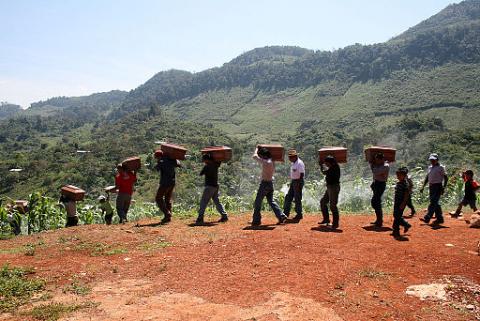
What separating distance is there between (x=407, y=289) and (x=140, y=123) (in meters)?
88.5

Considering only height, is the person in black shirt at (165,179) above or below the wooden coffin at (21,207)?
above

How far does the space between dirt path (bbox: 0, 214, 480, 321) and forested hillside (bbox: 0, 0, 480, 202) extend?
12885 mm

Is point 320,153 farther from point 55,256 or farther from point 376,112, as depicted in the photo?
point 376,112

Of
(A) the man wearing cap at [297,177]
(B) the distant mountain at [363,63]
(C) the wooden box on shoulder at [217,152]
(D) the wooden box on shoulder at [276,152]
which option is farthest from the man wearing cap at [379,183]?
(B) the distant mountain at [363,63]

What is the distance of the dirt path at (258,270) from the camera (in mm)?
5379

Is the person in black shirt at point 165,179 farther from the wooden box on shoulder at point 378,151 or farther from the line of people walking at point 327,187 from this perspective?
the wooden box on shoulder at point 378,151

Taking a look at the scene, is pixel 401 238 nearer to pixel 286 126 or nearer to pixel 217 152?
pixel 217 152

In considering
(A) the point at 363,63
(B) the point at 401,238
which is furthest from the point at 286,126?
(B) the point at 401,238

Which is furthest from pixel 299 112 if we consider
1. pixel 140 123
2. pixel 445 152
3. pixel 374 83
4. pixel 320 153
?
pixel 320 153

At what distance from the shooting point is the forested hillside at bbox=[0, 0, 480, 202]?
47125mm

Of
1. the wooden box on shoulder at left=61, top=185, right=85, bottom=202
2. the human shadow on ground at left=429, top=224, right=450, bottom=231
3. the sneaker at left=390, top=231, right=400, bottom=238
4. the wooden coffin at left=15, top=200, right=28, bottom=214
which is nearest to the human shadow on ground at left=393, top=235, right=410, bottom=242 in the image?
the sneaker at left=390, top=231, right=400, bottom=238

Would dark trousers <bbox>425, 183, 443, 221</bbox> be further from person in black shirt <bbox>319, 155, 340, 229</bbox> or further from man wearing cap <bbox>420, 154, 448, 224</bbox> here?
person in black shirt <bbox>319, 155, 340, 229</bbox>

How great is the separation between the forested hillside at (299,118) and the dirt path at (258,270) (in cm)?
1288

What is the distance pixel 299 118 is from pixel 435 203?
9007cm
